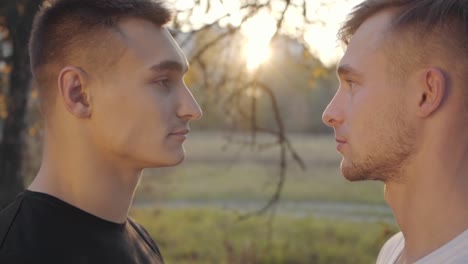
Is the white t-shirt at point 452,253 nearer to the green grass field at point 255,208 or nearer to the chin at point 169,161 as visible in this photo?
the chin at point 169,161

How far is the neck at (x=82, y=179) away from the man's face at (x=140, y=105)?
0.05m

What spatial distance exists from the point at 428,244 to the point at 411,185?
21 centimetres

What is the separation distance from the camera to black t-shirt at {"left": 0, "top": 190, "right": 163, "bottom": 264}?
7.00 ft

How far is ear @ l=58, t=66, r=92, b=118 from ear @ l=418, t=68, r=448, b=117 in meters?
1.16

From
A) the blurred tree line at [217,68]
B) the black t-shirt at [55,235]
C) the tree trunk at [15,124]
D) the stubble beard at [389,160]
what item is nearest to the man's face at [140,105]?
the black t-shirt at [55,235]

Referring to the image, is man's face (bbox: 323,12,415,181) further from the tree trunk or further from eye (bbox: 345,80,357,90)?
the tree trunk

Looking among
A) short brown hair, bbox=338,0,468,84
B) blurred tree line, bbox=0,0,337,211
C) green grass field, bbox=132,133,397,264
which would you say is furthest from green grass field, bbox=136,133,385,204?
short brown hair, bbox=338,0,468,84

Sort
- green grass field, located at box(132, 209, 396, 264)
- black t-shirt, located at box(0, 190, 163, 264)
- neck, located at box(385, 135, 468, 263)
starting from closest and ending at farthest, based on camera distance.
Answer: black t-shirt, located at box(0, 190, 163, 264) → neck, located at box(385, 135, 468, 263) → green grass field, located at box(132, 209, 396, 264)

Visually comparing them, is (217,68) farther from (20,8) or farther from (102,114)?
(102,114)

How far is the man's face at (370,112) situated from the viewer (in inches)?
91.7

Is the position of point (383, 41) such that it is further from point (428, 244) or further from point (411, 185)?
point (428, 244)

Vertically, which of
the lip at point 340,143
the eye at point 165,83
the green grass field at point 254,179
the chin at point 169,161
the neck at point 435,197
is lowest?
the green grass field at point 254,179

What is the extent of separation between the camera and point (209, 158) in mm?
23156

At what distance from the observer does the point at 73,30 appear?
7.85 ft
